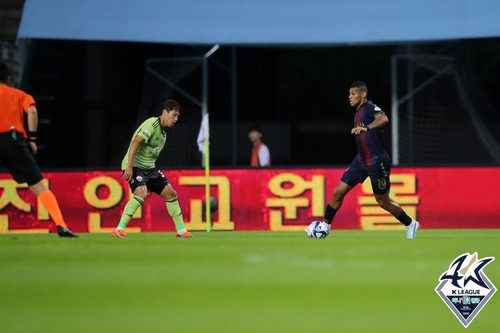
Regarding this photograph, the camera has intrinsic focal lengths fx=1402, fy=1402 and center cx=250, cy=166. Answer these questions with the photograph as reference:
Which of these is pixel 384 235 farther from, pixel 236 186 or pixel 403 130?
pixel 403 130

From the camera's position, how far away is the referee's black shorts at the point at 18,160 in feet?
50.9

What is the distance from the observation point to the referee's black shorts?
15523 millimetres

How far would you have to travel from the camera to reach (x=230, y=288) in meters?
10.1

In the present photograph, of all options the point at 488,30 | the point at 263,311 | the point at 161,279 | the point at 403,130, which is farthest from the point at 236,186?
the point at 263,311

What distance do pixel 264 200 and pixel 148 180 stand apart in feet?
16.2

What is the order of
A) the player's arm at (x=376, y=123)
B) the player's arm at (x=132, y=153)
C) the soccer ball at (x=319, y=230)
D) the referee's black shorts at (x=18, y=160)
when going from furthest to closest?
the soccer ball at (x=319, y=230)
the player's arm at (x=132, y=153)
the player's arm at (x=376, y=123)
the referee's black shorts at (x=18, y=160)

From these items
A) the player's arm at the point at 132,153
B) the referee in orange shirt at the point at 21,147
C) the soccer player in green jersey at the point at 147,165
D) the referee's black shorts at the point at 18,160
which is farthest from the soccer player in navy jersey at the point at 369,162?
the referee's black shorts at the point at 18,160

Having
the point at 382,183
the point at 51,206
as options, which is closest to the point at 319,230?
the point at 382,183

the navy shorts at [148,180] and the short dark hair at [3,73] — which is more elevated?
the short dark hair at [3,73]

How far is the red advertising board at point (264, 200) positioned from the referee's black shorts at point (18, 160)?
5.73 metres

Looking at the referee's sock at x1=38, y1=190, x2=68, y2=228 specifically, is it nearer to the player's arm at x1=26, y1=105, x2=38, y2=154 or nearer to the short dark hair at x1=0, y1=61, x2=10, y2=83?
the player's arm at x1=26, y1=105, x2=38, y2=154

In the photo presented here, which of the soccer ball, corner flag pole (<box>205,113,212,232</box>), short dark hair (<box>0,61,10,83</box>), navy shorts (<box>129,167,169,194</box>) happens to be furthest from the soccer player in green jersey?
corner flag pole (<box>205,113,212,232</box>)

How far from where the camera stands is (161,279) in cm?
1074

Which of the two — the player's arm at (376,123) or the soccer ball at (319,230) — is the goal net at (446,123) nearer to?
the soccer ball at (319,230)
